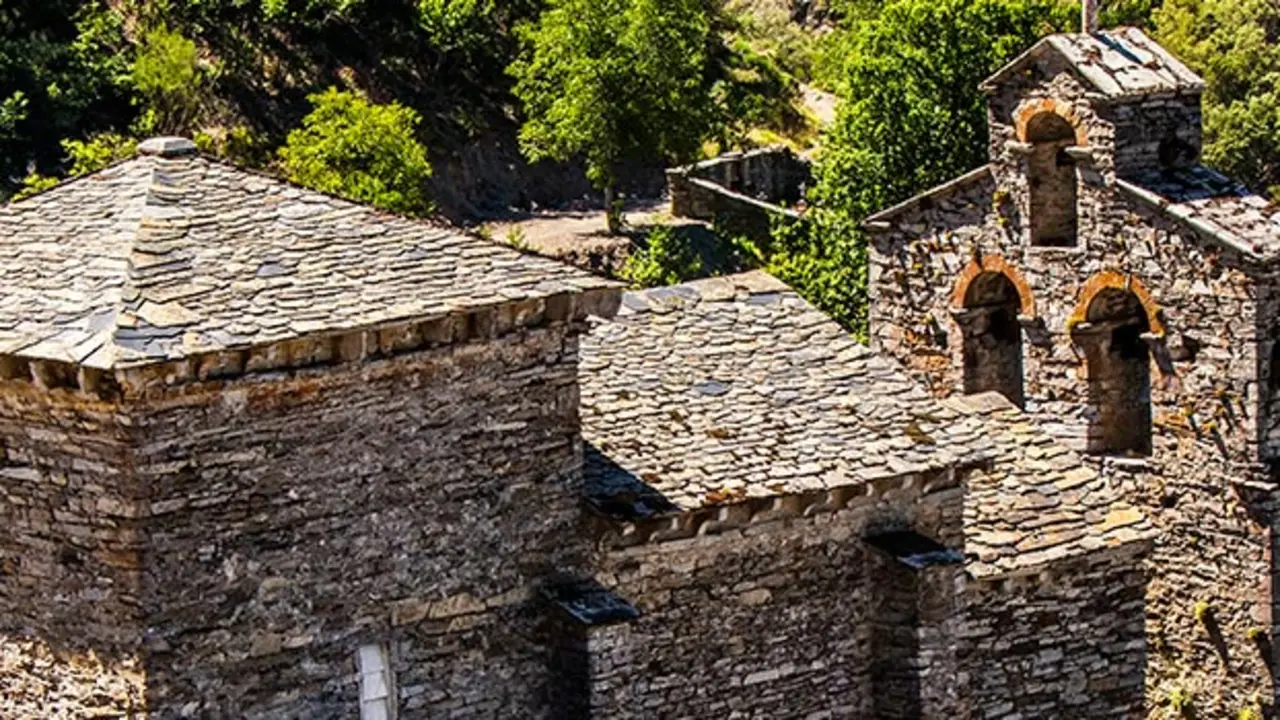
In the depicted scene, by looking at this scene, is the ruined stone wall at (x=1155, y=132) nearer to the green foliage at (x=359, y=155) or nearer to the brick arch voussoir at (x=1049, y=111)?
the brick arch voussoir at (x=1049, y=111)

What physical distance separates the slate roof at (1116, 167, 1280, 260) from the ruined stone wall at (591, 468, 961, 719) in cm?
652

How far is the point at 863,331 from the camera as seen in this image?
35000mm

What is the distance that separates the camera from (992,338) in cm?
2761

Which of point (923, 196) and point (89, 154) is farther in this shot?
point (89, 154)

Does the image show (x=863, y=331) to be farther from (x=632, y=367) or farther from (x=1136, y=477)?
(x=632, y=367)

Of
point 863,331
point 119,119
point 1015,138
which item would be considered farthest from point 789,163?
point 1015,138

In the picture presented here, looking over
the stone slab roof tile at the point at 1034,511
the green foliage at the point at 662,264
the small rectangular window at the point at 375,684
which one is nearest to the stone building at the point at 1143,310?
the stone slab roof tile at the point at 1034,511

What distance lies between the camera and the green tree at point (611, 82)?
1908 inches

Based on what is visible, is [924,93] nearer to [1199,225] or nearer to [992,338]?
[992,338]

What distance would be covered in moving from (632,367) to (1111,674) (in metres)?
4.39

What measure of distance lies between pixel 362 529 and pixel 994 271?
1163cm

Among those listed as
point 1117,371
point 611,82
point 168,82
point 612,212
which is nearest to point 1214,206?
point 1117,371

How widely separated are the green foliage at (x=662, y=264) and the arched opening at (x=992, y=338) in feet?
39.2

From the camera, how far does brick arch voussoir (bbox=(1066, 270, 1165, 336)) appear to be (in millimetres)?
25625
